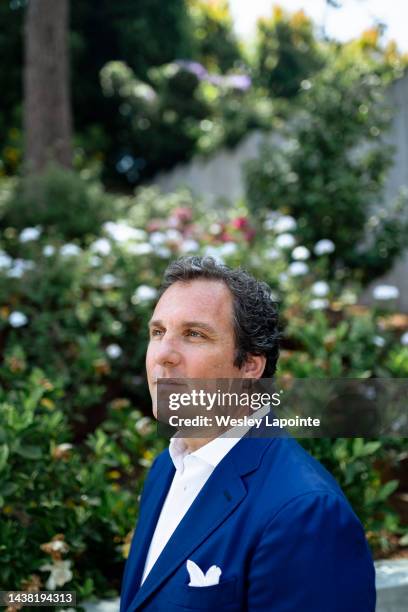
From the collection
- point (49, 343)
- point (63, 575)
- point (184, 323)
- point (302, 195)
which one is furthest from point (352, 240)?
point (184, 323)

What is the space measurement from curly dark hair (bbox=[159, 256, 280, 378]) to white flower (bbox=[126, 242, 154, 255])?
3.33 metres

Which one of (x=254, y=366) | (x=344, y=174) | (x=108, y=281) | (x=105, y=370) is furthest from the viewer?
(x=344, y=174)

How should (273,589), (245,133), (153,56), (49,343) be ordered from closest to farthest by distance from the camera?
(273,589) < (49,343) < (245,133) < (153,56)

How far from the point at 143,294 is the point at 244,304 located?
282cm

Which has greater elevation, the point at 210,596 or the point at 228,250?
the point at 228,250

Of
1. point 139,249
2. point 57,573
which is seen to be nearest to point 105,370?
point 139,249

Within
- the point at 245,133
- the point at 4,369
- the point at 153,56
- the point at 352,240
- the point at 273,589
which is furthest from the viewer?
the point at 153,56

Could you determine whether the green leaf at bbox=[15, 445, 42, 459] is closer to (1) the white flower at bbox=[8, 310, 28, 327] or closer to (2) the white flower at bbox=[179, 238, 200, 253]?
(1) the white flower at bbox=[8, 310, 28, 327]

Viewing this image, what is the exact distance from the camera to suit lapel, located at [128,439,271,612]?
Result: 155 cm

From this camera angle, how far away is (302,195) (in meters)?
6.51

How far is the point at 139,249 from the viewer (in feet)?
17.0

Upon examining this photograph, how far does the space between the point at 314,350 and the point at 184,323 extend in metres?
2.50

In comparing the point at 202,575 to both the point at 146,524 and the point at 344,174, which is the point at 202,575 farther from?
the point at 344,174

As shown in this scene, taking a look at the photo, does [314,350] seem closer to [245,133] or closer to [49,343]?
[49,343]
